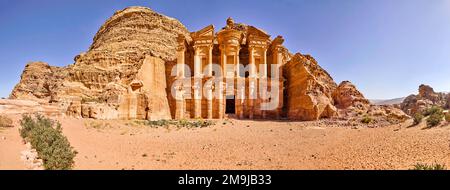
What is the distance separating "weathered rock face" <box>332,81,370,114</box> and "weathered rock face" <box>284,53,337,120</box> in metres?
1.00

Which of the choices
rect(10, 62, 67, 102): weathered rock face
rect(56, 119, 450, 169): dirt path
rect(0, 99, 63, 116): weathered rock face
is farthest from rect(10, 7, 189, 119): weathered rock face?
rect(56, 119, 450, 169): dirt path

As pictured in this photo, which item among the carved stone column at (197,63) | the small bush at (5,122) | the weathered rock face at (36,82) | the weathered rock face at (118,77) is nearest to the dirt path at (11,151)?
the small bush at (5,122)

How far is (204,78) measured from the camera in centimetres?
3025

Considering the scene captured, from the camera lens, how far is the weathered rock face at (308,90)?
1004 inches

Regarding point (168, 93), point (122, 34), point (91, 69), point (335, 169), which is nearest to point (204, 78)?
point (168, 93)

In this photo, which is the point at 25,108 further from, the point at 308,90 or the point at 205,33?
the point at 308,90

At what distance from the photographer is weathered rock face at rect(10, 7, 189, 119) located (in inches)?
890

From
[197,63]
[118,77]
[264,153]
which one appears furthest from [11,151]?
[197,63]

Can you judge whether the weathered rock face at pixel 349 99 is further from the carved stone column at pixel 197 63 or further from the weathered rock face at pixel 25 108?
the weathered rock face at pixel 25 108

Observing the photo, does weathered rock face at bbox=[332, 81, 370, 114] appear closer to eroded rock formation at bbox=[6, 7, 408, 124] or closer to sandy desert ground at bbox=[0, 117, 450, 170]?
eroded rock formation at bbox=[6, 7, 408, 124]

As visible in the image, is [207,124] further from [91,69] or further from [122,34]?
[122,34]

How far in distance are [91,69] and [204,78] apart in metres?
12.2

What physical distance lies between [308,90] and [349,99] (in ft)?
14.5
